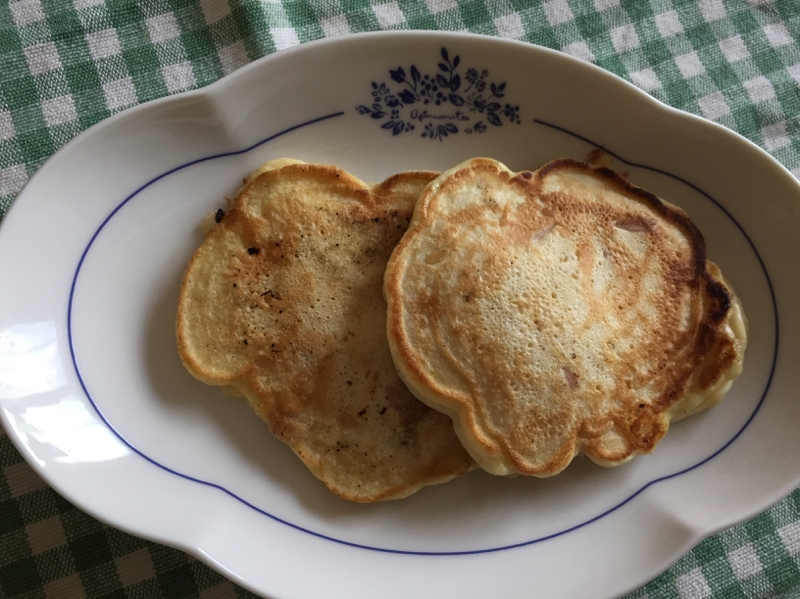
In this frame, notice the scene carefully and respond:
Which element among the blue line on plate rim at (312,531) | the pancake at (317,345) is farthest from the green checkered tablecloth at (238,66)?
the pancake at (317,345)

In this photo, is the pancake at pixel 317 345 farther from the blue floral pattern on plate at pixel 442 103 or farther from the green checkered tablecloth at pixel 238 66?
the green checkered tablecloth at pixel 238 66

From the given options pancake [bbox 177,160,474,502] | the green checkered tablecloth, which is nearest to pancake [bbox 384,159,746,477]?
pancake [bbox 177,160,474,502]

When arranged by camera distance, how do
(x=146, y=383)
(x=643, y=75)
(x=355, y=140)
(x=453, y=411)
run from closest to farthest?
(x=453, y=411) < (x=146, y=383) < (x=355, y=140) < (x=643, y=75)

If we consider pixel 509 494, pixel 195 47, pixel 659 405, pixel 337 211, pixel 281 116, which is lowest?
pixel 509 494

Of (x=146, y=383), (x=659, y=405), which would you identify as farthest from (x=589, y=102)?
(x=146, y=383)

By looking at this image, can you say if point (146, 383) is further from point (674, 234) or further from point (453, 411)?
point (674, 234)

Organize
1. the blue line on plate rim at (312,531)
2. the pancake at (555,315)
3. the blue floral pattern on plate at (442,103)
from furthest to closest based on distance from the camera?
the blue floral pattern on plate at (442,103) → the blue line on plate rim at (312,531) → the pancake at (555,315)

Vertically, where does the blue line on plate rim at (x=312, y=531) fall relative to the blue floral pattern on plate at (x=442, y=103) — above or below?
below
